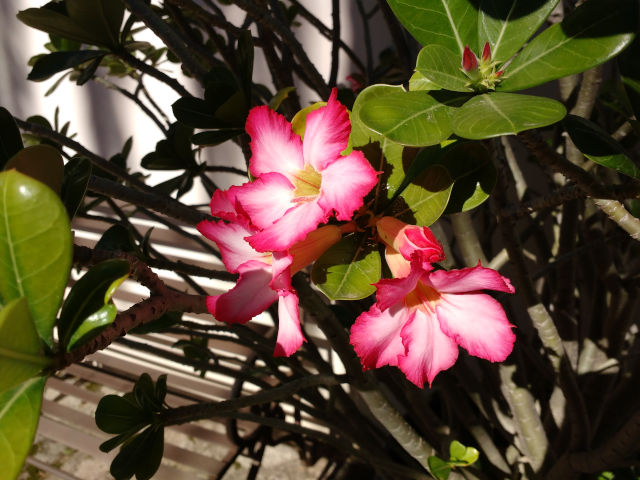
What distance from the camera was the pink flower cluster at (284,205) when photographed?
379mm

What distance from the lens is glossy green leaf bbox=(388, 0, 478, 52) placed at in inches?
16.4

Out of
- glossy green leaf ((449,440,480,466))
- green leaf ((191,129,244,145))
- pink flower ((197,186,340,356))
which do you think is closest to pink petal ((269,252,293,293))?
pink flower ((197,186,340,356))

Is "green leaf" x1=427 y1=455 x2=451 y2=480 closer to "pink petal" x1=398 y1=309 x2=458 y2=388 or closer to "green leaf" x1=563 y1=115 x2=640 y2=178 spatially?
"pink petal" x1=398 y1=309 x2=458 y2=388

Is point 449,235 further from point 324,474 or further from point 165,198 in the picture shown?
point 165,198

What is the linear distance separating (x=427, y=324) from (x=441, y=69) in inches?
8.1

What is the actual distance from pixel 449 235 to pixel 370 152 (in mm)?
1149

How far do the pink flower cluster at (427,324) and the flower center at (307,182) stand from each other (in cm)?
6

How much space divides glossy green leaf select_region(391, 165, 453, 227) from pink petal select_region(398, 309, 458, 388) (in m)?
0.08

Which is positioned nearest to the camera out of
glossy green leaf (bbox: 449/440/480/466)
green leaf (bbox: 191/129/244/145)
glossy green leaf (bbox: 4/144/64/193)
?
glossy green leaf (bbox: 4/144/64/193)

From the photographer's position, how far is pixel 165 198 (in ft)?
1.91

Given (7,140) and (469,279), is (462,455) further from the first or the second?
(7,140)

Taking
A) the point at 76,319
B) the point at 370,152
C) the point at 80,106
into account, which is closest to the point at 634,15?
the point at 370,152

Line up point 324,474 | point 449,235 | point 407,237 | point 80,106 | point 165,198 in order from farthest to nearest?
point 80,106
point 324,474
point 449,235
point 165,198
point 407,237

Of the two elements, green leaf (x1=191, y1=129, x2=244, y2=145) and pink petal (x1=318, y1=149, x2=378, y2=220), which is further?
green leaf (x1=191, y1=129, x2=244, y2=145)
